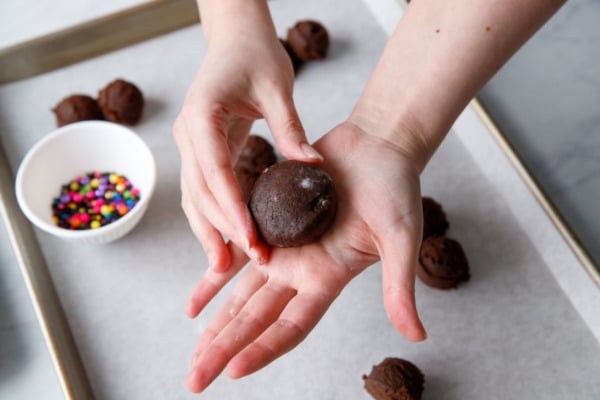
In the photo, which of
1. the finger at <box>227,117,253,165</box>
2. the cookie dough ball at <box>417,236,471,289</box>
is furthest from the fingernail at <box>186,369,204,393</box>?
the cookie dough ball at <box>417,236,471,289</box>

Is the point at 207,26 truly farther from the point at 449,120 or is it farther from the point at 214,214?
the point at 449,120

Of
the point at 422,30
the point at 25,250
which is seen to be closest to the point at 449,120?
the point at 422,30

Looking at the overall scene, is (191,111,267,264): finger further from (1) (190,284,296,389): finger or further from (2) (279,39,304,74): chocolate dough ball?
(2) (279,39,304,74): chocolate dough ball

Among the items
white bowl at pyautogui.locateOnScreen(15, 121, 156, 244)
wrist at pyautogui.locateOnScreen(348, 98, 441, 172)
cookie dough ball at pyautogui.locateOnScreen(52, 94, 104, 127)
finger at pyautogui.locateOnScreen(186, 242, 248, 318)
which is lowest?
finger at pyautogui.locateOnScreen(186, 242, 248, 318)

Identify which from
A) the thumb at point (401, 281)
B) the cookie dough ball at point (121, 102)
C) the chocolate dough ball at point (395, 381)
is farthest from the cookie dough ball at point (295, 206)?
the cookie dough ball at point (121, 102)

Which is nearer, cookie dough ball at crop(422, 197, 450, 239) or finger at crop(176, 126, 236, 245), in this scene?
finger at crop(176, 126, 236, 245)

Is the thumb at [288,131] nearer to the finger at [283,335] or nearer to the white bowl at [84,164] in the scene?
the finger at [283,335]
